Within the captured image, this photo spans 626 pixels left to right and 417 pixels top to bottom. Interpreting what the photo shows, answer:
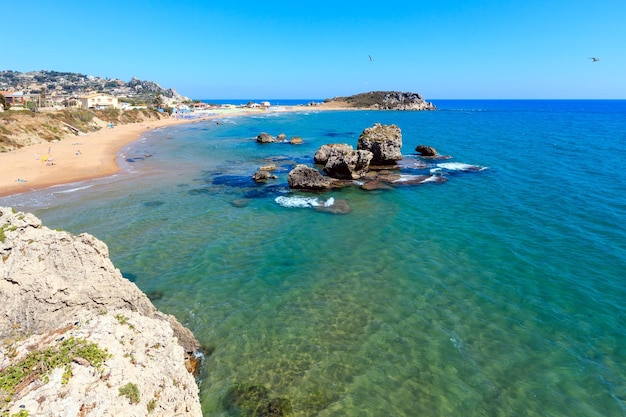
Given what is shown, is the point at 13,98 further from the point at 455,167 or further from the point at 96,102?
the point at 455,167

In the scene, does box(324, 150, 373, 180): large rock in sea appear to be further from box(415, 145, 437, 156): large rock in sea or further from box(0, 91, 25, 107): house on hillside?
box(0, 91, 25, 107): house on hillside

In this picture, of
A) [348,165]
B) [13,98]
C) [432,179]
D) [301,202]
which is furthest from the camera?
[13,98]

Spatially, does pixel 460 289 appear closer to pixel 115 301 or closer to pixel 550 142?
pixel 115 301

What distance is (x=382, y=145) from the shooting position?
49812mm

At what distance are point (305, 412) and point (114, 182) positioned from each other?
136 feet

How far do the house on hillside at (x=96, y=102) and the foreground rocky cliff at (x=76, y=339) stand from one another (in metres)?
125

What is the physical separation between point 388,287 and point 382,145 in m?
33.3

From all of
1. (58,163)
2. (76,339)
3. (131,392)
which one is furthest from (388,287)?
(58,163)

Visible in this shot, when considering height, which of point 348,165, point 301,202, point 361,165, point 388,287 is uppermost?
point 348,165

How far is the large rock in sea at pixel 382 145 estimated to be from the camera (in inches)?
1971

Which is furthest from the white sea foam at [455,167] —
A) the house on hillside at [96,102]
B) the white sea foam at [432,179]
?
the house on hillside at [96,102]

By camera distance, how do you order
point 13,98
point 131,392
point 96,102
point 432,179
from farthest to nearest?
point 96,102
point 13,98
point 432,179
point 131,392

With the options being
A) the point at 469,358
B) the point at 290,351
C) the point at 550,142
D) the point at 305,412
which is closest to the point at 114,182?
the point at 290,351

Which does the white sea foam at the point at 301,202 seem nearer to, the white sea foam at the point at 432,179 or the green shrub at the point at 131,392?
the white sea foam at the point at 432,179
